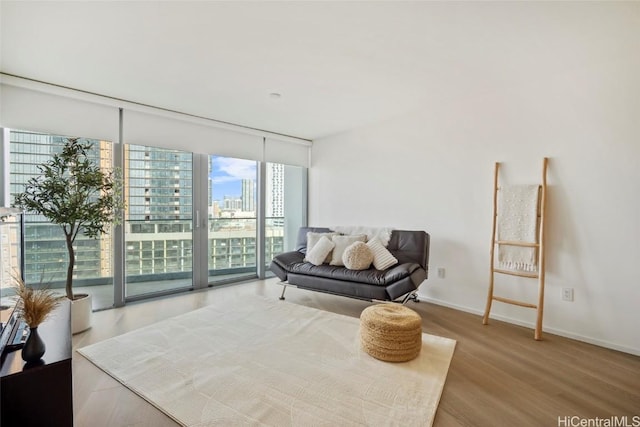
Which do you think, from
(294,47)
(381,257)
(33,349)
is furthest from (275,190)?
(33,349)

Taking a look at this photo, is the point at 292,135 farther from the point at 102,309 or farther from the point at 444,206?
the point at 102,309

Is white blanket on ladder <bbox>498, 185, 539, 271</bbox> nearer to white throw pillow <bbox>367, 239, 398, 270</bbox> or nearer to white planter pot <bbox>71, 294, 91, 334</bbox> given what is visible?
white throw pillow <bbox>367, 239, 398, 270</bbox>

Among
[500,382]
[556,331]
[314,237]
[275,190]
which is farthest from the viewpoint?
[275,190]

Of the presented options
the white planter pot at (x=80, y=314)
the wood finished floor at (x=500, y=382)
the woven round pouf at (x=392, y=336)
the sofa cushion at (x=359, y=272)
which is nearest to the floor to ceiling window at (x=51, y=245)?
the white planter pot at (x=80, y=314)

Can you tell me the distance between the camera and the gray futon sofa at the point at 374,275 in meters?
3.17

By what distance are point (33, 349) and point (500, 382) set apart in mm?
2669

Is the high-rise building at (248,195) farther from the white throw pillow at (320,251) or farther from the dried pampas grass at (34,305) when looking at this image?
the dried pampas grass at (34,305)

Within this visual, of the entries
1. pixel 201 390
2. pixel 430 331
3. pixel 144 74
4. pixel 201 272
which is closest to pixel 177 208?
pixel 201 272

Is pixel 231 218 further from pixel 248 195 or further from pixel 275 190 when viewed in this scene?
pixel 275 190

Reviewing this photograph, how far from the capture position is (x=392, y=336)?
7.45 feet

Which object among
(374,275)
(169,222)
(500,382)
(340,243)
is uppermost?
(169,222)

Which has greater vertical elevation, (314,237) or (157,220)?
(157,220)

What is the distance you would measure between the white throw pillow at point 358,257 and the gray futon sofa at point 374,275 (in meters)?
0.07

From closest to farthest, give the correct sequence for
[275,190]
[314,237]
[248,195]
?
[314,237] → [248,195] → [275,190]
